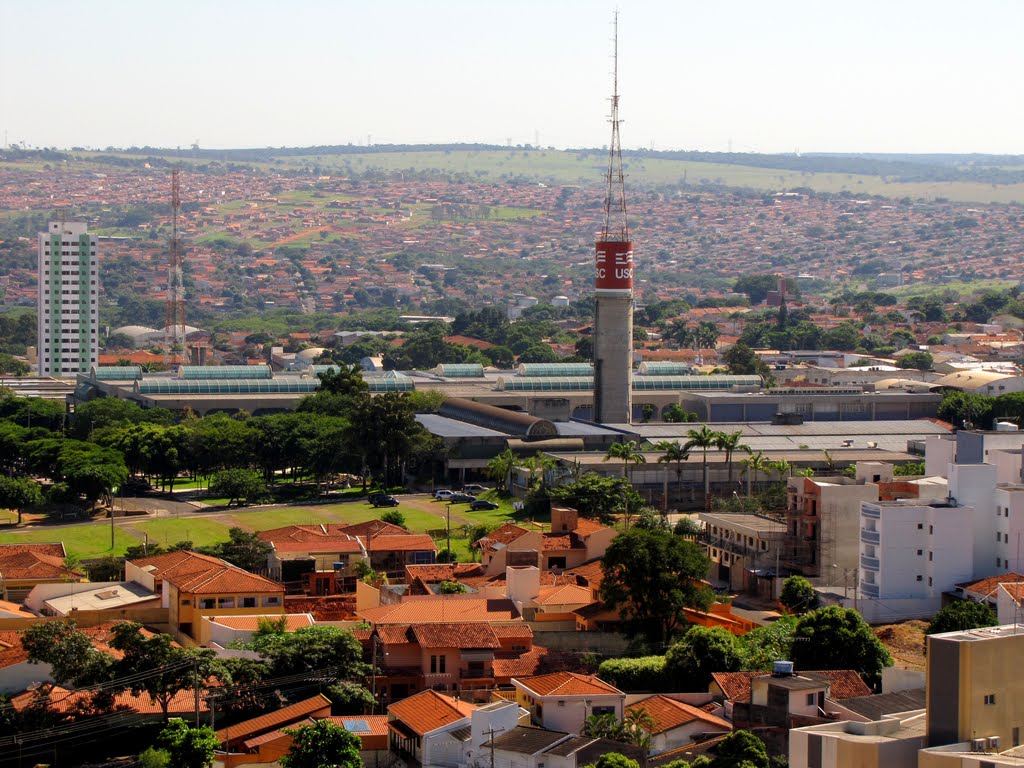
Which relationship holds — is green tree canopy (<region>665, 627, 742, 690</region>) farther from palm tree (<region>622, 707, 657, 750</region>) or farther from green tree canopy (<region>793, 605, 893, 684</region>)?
palm tree (<region>622, 707, 657, 750</region>)

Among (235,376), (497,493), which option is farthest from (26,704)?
(235,376)

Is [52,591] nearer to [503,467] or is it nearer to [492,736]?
[492,736]

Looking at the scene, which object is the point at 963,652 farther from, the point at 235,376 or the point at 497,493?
the point at 235,376

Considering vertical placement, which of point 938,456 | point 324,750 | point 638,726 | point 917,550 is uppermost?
point 938,456

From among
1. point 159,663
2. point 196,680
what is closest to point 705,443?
point 159,663

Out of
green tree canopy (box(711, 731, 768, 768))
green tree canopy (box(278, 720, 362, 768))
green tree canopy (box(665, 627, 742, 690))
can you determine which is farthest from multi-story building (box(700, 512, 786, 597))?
green tree canopy (box(278, 720, 362, 768))
